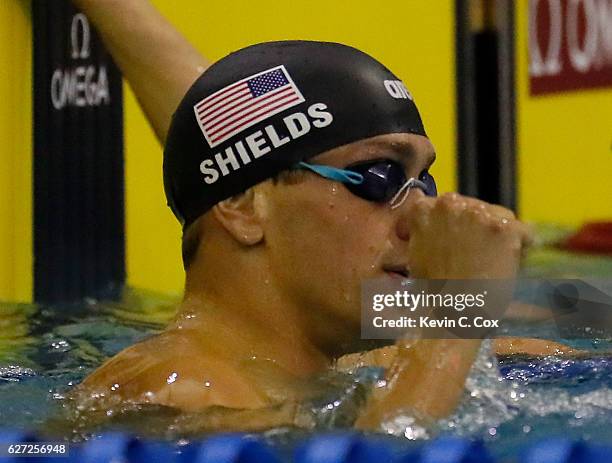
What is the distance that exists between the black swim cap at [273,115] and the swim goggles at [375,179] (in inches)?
1.6

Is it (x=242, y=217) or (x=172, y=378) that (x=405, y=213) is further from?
(x=172, y=378)

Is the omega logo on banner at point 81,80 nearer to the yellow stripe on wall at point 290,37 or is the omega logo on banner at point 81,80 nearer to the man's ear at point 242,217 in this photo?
the yellow stripe on wall at point 290,37

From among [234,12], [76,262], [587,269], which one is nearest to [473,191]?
[587,269]

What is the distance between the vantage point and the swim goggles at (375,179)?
63.8 inches

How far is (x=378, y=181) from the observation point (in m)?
1.62

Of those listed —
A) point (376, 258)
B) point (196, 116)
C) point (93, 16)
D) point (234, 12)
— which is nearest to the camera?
point (376, 258)

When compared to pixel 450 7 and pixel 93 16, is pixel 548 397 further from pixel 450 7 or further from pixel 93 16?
pixel 450 7

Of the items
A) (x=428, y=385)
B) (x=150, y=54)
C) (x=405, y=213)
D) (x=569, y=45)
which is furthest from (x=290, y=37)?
(x=428, y=385)

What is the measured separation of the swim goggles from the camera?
63.8 inches

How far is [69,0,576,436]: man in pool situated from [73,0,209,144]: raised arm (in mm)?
600

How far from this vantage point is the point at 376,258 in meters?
1.61

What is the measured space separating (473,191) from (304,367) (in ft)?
6.95

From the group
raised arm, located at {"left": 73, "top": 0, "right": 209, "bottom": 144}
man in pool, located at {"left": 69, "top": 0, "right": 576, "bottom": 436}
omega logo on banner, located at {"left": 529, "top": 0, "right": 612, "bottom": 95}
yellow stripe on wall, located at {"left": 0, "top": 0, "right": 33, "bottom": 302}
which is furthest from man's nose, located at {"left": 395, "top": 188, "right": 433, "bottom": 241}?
yellow stripe on wall, located at {"left": 0, "top": 0, "right": 33, "bottom": 302}

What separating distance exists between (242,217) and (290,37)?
2.37 meters
